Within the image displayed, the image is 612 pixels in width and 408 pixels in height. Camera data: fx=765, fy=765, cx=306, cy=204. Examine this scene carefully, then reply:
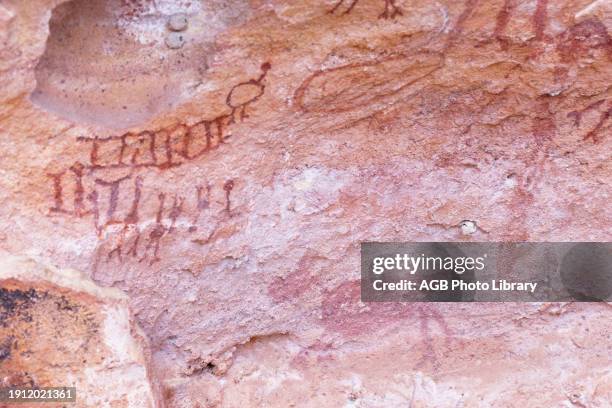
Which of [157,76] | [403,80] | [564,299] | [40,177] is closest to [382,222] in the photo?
[403,80]

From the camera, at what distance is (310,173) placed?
1891mm

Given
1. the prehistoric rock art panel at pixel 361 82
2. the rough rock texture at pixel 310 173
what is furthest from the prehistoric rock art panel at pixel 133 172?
the prehistoric rock art panel at pixel 361 82

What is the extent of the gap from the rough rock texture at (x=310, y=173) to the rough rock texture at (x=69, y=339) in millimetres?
178

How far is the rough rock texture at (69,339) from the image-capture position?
1594 millimetres

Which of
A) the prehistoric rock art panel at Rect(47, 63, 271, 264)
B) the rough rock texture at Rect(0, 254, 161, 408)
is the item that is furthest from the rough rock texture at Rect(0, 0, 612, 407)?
the rough rock texture at Rect(0, 254, 161, 408)

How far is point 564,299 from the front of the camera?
2045 mm

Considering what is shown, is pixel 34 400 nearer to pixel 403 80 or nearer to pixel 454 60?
pixel 403 80

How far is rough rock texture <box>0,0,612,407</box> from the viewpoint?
166 centimetres

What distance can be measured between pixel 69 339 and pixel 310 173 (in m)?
0.68

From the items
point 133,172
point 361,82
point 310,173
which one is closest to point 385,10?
point 361,82

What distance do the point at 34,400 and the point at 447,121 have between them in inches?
45.1

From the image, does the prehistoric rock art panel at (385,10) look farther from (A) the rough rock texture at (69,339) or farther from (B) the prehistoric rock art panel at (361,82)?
(A) the rough rock texture at (69,339)

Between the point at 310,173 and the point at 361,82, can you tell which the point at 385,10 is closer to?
the point at 361,82

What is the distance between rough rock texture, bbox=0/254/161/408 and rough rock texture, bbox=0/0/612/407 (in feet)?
0.58
